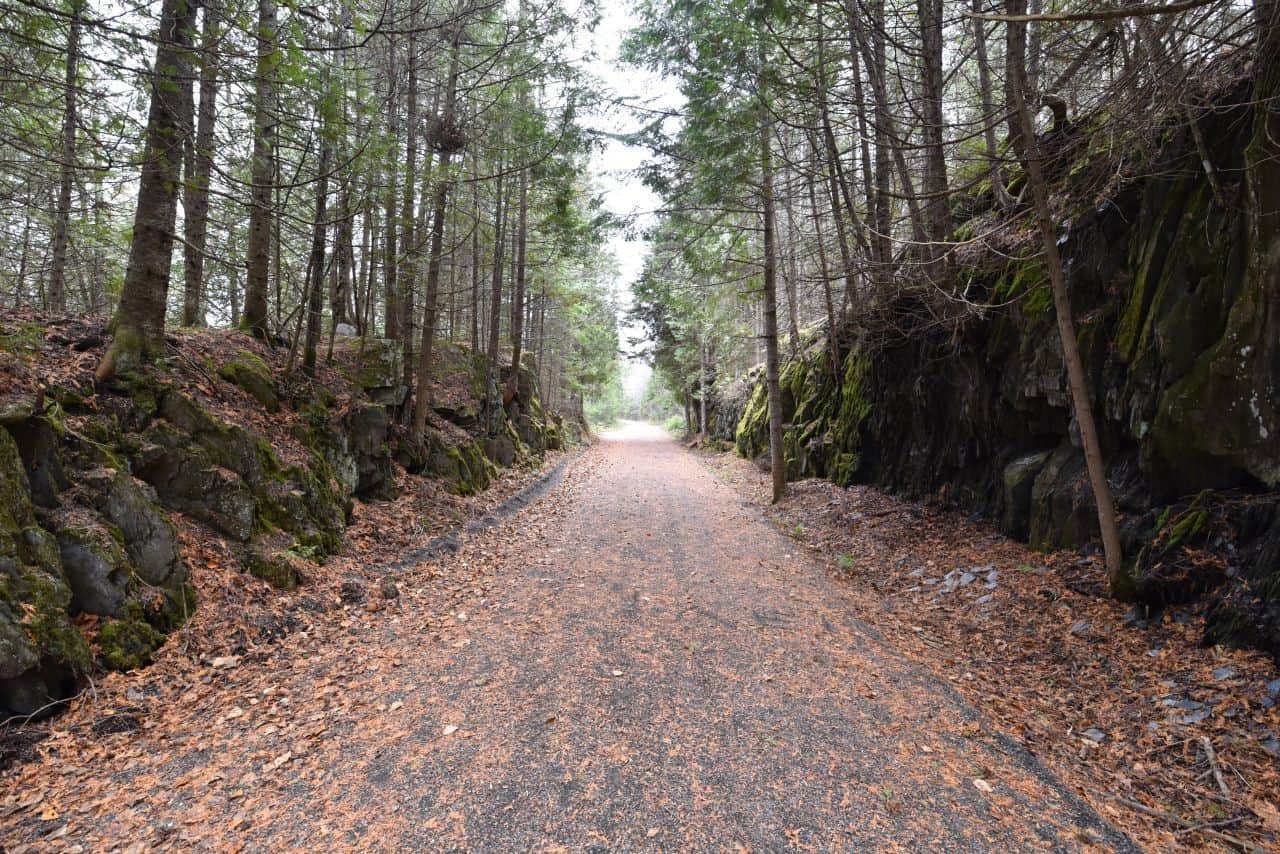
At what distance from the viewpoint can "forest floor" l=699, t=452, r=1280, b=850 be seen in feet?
9.66

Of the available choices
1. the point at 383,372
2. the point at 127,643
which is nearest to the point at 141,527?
the point at 127,643

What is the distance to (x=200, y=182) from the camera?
463 cm

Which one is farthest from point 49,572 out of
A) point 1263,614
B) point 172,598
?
point 1263,614

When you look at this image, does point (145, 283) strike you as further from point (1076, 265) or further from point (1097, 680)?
point (1076, 265)

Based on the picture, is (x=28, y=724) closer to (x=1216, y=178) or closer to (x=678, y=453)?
(x=1216, y=178)

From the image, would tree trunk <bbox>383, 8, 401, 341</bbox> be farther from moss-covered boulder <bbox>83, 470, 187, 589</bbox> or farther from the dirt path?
the dirt path

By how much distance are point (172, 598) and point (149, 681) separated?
78cm

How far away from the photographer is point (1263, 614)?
370 cm

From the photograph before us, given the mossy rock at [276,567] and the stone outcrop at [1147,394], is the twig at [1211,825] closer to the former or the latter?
the stone outcrop at [1147,394]

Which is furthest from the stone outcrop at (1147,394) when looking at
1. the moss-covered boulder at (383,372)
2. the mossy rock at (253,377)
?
the moss-covered boulder at (383,372)

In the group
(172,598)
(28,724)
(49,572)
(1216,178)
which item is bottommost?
(28,724)

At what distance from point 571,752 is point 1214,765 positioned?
3844mm

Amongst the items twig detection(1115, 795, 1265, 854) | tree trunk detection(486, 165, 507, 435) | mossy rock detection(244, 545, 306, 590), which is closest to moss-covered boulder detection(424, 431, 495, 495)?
tree trunk detection(486, 165, 507, 435)

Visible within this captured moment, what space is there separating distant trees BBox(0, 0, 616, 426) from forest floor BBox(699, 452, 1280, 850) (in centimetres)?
638
